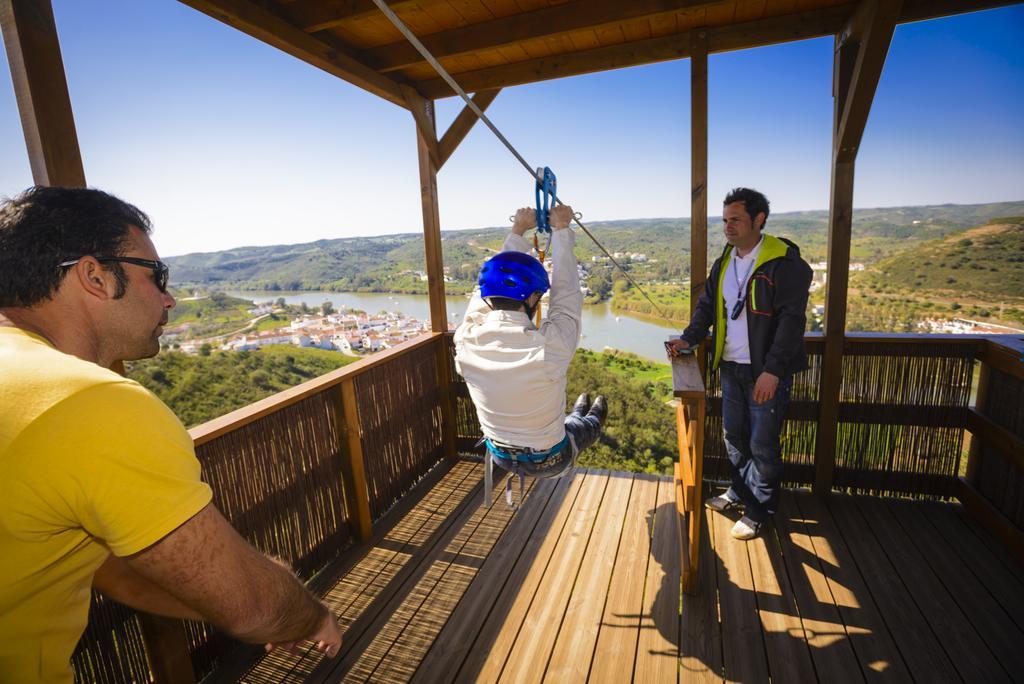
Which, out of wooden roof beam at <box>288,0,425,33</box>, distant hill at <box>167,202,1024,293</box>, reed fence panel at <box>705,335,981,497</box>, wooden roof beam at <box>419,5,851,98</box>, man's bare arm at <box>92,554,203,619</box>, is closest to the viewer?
man's bare arm at <box>92,554,203,619</box>

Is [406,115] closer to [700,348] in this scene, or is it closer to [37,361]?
[700,348]

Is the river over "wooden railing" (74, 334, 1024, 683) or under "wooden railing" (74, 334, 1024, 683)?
under

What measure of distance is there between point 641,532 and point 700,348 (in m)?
1.18

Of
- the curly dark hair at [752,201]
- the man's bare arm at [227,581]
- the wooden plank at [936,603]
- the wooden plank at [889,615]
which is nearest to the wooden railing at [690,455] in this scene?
the wooden plank at [889,615]

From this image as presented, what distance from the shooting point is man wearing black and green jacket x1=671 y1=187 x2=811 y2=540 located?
2279mm

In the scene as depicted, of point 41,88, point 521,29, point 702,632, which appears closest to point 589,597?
point 702,632

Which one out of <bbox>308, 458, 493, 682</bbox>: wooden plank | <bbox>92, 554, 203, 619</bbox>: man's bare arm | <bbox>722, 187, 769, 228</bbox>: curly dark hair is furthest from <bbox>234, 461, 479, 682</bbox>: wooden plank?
<bbox>722, 187, 769, 228</bbox>: curly dark hair

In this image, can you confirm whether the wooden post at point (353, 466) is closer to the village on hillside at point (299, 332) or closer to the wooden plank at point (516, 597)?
the wooden plank at point (516, 597)

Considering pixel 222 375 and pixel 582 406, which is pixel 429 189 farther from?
pixel 222 375

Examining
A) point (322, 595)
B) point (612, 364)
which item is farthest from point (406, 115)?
point (612, 364)

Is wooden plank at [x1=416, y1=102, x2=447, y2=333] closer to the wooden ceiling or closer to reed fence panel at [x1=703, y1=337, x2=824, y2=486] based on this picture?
the wooden ceiling

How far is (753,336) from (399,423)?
7.37ft

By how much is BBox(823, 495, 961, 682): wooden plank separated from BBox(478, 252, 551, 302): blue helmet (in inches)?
76.3

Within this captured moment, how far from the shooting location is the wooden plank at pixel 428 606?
1889 millimetres
